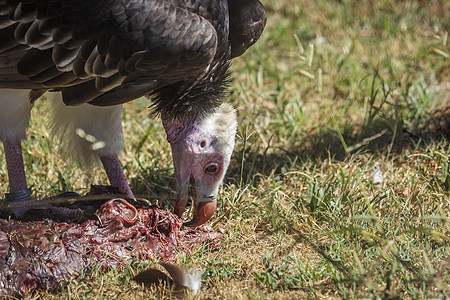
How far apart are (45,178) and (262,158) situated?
153cm

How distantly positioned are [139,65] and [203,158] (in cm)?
70

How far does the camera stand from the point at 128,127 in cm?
489

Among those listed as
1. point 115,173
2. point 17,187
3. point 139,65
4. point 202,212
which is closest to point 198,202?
point 202,212

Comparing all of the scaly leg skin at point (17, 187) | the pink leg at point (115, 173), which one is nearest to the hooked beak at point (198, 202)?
the pink leg at point (115, 173)

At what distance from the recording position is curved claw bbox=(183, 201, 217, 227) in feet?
11.4

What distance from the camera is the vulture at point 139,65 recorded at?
10.2ft

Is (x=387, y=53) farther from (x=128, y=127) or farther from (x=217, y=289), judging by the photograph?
(x=217, y=289)

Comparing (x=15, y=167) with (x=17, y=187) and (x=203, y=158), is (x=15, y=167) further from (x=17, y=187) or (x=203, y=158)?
(x=203, y=158)

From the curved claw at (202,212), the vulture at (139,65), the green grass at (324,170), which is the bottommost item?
the green grass at (324,170)

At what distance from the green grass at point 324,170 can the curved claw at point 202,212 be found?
0.17 m

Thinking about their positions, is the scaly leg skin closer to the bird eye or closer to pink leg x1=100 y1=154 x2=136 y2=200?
pink leg x1=100 y1=154 x2=136 y2=200

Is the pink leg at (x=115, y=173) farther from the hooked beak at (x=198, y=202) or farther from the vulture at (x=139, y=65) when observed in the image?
the hooked beak at (x=198, y=202)

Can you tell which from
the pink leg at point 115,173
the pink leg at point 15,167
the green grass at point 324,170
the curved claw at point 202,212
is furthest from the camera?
the pink leg at point 115,173

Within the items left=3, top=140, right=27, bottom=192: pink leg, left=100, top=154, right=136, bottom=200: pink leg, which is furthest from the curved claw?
left=3, top=140, right=27, bottom=192: pink leg
